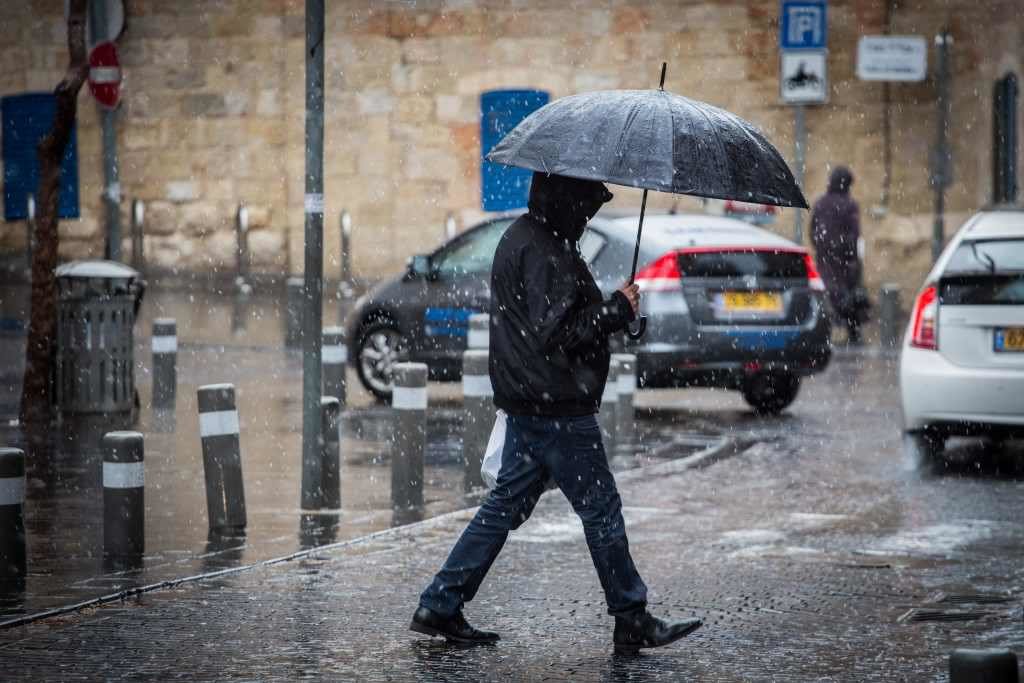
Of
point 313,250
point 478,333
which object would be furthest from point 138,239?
point 313,250

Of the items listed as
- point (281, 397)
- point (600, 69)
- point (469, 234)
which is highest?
point (600, 69)

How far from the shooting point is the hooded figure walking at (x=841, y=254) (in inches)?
900

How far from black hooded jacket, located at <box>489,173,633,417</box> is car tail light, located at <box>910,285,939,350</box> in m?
5.60

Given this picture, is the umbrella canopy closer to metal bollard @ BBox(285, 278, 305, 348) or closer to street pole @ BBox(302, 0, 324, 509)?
street pole @ BBox(302, 0, 324, 509)

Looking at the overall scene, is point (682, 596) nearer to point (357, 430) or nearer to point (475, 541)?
point (475, 541)

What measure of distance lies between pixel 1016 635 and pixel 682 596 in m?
1.32

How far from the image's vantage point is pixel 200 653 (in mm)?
6809

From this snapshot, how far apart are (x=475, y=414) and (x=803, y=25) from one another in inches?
483

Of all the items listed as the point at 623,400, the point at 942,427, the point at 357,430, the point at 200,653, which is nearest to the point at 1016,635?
the point at 200,653

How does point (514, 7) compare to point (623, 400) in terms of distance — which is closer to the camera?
point (623, 400)

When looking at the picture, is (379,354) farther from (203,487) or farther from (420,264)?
(203,487)

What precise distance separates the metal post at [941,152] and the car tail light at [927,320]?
1366 centimetres

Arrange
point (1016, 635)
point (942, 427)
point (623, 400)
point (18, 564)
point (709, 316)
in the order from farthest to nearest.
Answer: point (709, 316) < point (623, 400) < point (942, 427) < point (18, 564) < point (1016, 635)

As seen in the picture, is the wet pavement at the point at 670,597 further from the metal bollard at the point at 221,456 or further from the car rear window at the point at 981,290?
the car rear window at the point at 981,290
